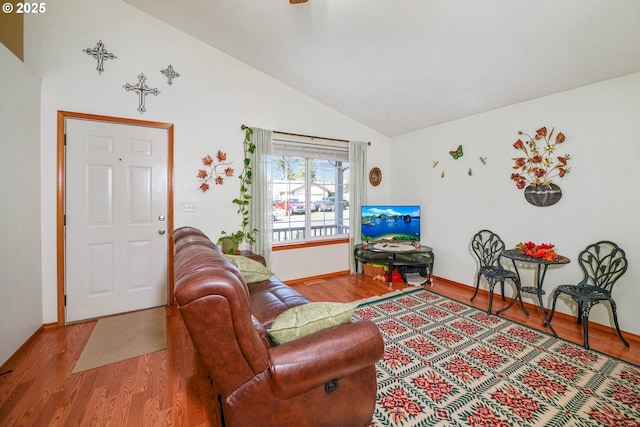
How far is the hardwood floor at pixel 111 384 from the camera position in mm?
1631

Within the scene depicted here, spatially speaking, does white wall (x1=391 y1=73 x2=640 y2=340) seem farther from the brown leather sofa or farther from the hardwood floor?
the brown leather sofa

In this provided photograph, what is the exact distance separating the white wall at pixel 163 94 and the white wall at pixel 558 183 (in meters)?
2.04

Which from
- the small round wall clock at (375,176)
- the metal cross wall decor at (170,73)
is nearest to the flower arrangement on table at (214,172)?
the metal cross wall decor at (170,73)

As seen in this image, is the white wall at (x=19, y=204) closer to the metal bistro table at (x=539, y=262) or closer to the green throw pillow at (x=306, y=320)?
the green throw pillow at (x=306, y=320)

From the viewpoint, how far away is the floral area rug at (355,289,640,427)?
1643 millimetres

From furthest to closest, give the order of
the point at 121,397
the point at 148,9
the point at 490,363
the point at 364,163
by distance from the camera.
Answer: the point at 364,163 → the point at 148,9 → the point at 490,363 → the point at 121,397

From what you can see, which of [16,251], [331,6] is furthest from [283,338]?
[331,6]

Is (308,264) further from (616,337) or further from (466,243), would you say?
(616,337)

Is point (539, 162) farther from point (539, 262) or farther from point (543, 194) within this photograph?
point (539, 262)

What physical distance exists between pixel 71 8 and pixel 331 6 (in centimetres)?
264

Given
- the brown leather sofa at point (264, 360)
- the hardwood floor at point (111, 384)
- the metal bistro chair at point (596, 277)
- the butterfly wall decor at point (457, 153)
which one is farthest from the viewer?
the butterfly wall decor at point (457, 153)

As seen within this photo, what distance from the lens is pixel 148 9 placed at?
9.88 feet

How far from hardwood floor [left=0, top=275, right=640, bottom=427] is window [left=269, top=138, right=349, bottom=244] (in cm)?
208

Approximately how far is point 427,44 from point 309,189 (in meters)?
2.42
